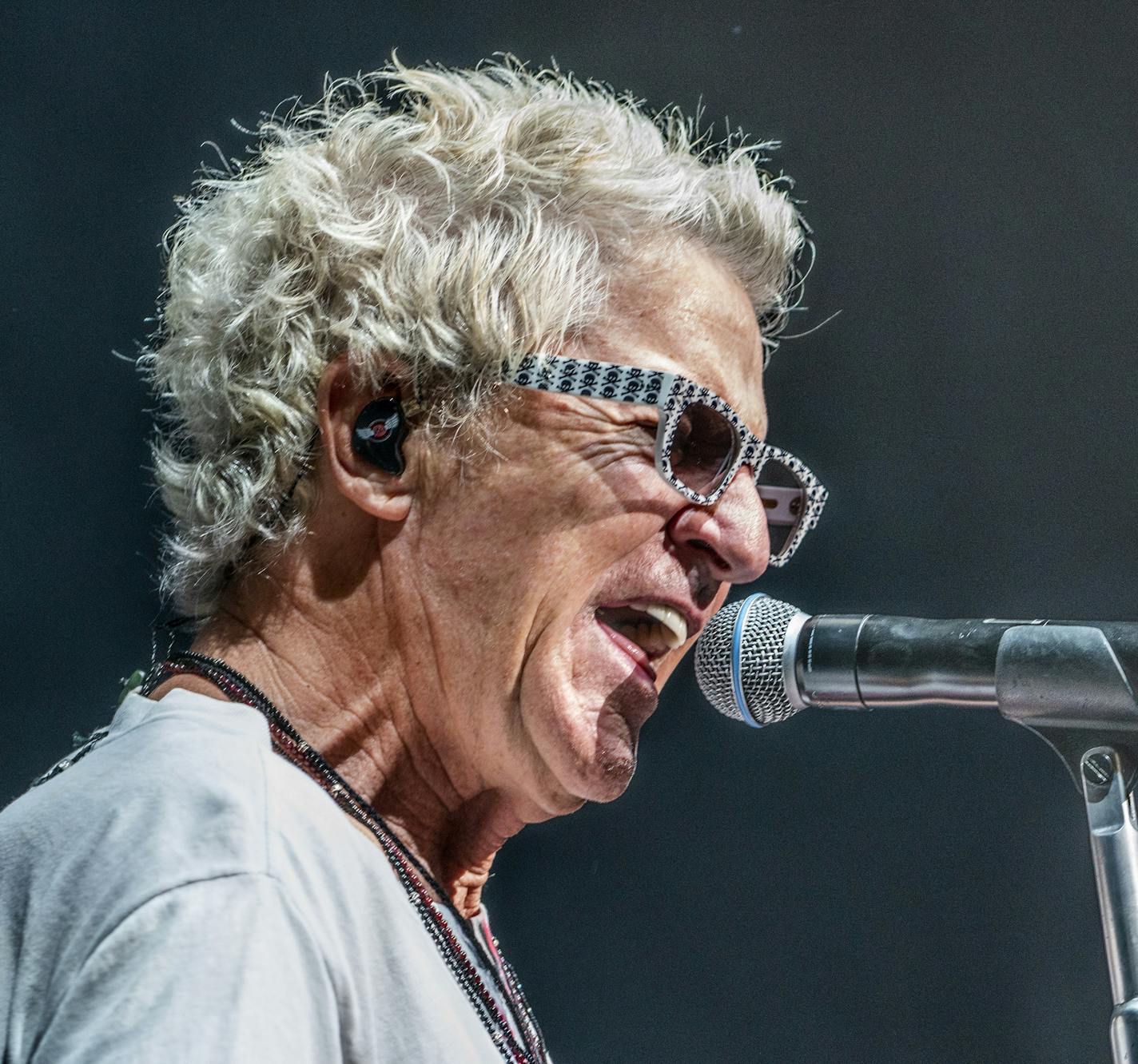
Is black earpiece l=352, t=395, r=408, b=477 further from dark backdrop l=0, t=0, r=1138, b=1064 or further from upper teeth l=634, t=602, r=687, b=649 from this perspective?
dark backdrop l=0, t=0, r=1138, b=1064

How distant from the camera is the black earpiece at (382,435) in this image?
141cm

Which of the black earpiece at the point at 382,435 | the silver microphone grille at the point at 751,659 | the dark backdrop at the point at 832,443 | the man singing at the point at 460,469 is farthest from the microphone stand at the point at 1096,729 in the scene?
the dark backdrop at the point at 832,443

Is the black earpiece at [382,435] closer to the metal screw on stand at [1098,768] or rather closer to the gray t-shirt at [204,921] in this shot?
the gray t-shirt at [204,921]

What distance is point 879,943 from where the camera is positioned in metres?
2.08

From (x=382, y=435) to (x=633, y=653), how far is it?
1.21 ft

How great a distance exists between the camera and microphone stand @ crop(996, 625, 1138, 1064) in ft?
3.57

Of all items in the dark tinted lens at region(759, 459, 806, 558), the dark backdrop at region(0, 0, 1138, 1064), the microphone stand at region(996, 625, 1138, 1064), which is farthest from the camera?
the dark backdrop at region(0, 0, 1138, 1064)

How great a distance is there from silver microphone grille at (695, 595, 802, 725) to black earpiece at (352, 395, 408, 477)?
41 cm

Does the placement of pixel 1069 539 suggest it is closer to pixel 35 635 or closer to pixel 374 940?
pixel 374 940

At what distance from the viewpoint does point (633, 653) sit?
145 cm

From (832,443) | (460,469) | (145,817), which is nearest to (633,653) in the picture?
(460,469)

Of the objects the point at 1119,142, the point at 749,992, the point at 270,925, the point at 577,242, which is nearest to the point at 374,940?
the point at 270,925

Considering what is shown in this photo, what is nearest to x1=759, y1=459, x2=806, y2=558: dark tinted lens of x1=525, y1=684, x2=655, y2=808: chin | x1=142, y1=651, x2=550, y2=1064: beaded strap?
x1=525, y1=684, x2=655, y2=808: chin

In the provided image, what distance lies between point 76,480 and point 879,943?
145 cm
